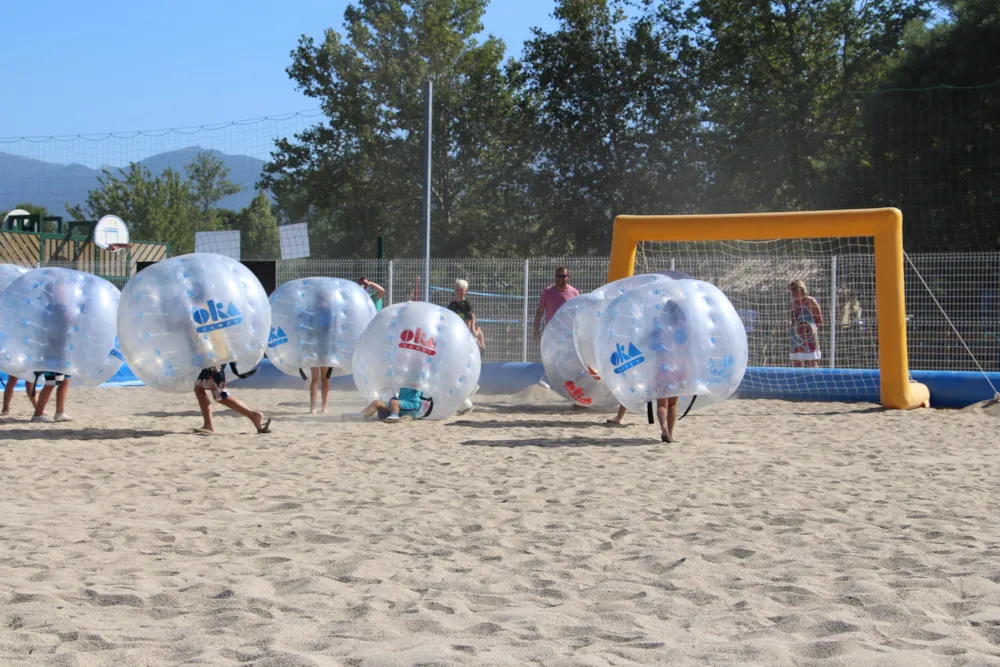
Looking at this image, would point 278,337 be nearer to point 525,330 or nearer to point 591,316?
point 591,316

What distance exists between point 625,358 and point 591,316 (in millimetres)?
1616

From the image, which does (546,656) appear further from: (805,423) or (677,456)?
(805,423)

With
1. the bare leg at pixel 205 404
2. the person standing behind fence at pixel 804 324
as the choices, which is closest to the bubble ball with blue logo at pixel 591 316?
the person standing behind fence at pixel 804 324

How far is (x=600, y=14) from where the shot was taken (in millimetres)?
29703

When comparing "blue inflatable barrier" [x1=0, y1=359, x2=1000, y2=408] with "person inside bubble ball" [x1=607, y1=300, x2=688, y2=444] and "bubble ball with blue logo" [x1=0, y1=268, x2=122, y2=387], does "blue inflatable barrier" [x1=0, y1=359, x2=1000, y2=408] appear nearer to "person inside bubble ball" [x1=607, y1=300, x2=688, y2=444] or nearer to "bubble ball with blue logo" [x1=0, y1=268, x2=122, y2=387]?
"bubble ball with blue logo" [x1=0, y1=268, x2=122, y2=387]

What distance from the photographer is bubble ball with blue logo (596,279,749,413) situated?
7453 mm

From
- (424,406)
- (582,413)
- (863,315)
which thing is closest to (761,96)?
(863,315)

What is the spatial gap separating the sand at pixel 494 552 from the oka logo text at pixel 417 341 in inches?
37.0

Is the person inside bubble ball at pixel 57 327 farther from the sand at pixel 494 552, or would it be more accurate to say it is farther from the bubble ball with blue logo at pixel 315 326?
the bubble ball with blue logo at pixel 315 326

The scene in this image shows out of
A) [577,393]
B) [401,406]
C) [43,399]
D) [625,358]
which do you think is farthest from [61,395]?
[625,358]

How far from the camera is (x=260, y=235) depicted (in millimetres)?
60406

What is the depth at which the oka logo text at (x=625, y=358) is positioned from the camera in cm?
756

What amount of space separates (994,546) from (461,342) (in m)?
5.12

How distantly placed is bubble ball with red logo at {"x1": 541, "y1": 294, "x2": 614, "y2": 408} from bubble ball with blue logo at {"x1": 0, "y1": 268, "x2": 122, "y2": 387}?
13.3 feet
